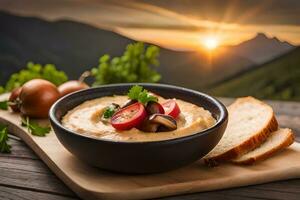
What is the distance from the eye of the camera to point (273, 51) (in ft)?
16.9

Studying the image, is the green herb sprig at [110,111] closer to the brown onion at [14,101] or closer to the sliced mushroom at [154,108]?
the sliced mushroom at [154,108]

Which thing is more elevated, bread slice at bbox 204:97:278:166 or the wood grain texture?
bread slice at bbox 204:97:278:166

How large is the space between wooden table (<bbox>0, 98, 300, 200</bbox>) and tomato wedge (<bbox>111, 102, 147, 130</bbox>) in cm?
33

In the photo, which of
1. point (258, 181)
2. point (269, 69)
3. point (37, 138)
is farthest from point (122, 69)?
point (269, 69)

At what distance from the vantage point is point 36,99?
3.03 meters

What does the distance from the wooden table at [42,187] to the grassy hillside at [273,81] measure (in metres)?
2.82

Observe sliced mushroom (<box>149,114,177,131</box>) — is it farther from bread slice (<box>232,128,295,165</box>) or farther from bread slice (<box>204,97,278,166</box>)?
bread slice (<box>232,128,295,165</box>)

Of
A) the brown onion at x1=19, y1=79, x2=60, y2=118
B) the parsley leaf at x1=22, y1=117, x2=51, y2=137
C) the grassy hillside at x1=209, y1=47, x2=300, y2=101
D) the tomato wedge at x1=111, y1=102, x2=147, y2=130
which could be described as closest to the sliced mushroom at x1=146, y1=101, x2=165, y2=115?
the tomato wedge at x1=111, y1=102, x2=147, y2=130

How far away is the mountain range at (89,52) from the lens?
17.1ft

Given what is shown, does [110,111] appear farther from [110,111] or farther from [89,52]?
[89,52]

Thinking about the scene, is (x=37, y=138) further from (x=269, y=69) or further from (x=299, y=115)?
(x=269, y=69)

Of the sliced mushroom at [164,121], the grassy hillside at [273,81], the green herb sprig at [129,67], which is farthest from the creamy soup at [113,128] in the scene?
the grassy hillside at [273,81]

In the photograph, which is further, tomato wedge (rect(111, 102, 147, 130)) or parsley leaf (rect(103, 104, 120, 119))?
parsley leaf (rect(103, 104, 120, 119))

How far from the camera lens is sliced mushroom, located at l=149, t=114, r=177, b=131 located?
2.21 metres
